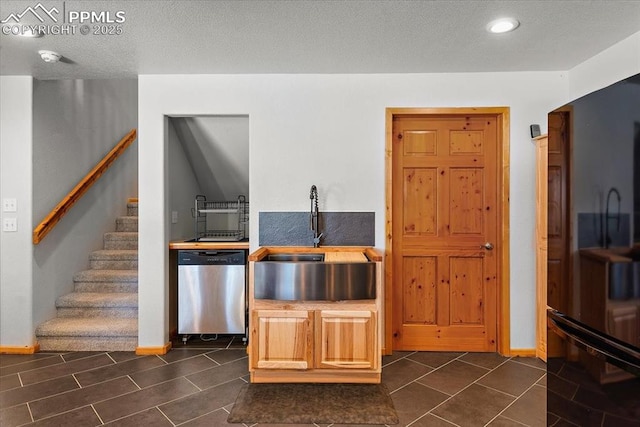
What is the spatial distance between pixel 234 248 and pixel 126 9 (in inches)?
77.2

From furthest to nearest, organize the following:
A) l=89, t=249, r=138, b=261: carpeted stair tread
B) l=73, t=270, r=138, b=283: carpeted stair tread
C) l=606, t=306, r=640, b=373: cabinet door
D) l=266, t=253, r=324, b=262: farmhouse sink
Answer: l=89, t=249, r=138, b=261: carpeted stair tread
l=73, t=270, r=138, b=283: carpeted stair tread
l=266, t=253, r=324, b=262: farmhouse sink
l=606, t=306, r=640, b=373: cabinet door

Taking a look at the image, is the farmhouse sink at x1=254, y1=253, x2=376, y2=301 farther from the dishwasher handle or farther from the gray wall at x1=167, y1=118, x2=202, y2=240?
the gray wall at x1=167, y1=118, x2=202, y2=240

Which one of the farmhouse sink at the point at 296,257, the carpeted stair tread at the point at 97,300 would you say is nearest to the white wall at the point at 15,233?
the carpeted stair tread at the point at 97,300

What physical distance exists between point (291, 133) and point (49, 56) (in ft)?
6.19

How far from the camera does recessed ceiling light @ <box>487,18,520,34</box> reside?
86.8 inches

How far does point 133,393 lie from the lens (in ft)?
7.97

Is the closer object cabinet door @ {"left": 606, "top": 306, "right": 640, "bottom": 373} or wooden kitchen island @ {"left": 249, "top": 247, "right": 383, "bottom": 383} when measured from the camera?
cabinet door @ {"left": 606, "top": 306, "right": 640, "bottom": 373}

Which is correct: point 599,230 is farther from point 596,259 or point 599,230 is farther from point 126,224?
point 126,224

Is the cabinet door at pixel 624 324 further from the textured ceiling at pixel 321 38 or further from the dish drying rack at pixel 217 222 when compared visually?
the dish drying rack at pixel 217 222

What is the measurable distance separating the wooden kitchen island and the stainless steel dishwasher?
2.81 ft

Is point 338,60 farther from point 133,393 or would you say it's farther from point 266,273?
point 133,393

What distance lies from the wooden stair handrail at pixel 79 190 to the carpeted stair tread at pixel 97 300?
655 millimetres

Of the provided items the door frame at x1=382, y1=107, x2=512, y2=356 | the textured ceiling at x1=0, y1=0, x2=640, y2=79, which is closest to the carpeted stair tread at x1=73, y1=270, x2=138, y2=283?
the textured ceiling at x1=0, y1=0, x2=640, y2=79

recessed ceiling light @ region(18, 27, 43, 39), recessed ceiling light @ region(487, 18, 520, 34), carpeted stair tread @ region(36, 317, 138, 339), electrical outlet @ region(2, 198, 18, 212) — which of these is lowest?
carpeted stair tread @ region(36, 317, 138, 339)
